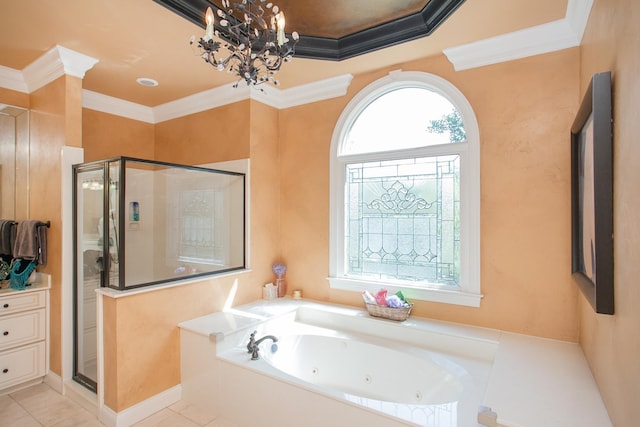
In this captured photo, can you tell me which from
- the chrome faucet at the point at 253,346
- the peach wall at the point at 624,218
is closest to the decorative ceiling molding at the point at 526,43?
the peach wall at the point at 624,218

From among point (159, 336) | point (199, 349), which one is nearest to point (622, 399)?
point (199, 349)

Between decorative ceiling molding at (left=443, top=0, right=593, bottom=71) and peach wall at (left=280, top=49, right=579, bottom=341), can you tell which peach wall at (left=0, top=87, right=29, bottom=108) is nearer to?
peach wall at (left=280, top=49, right=579, bottom=341)

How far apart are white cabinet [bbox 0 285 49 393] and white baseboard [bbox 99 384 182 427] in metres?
0.88

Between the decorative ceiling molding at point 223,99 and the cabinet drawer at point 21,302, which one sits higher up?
the decorative ceiling molding at point 223,99

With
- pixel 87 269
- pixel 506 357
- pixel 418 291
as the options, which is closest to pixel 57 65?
pixel 87 269

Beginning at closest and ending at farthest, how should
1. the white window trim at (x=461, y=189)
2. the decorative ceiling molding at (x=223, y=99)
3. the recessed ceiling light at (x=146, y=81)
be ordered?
the white window trim at (x=461, y=189)
the recessed ceiling light at (x=146, y=81)
the decorative ceiling molding at (x=223, y=99)

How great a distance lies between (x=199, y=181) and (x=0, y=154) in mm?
1767

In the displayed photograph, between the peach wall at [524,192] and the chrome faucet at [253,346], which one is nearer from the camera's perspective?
the peach wall at [524,192]

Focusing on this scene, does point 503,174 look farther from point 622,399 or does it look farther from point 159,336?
point 159,336

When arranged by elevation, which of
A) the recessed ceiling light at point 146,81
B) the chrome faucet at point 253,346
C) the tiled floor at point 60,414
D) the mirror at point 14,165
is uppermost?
the recessed ceiling light at point 146,81

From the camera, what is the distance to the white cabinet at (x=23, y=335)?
257 cm

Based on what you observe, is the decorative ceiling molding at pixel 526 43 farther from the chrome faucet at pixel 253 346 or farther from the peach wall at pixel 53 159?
the peach wall at pixel 53 159

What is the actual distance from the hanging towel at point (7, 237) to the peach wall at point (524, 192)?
339cm

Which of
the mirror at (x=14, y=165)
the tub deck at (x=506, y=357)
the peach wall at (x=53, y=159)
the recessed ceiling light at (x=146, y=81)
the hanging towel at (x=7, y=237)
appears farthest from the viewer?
the recessed ceiling light at (x=146, y=81)
